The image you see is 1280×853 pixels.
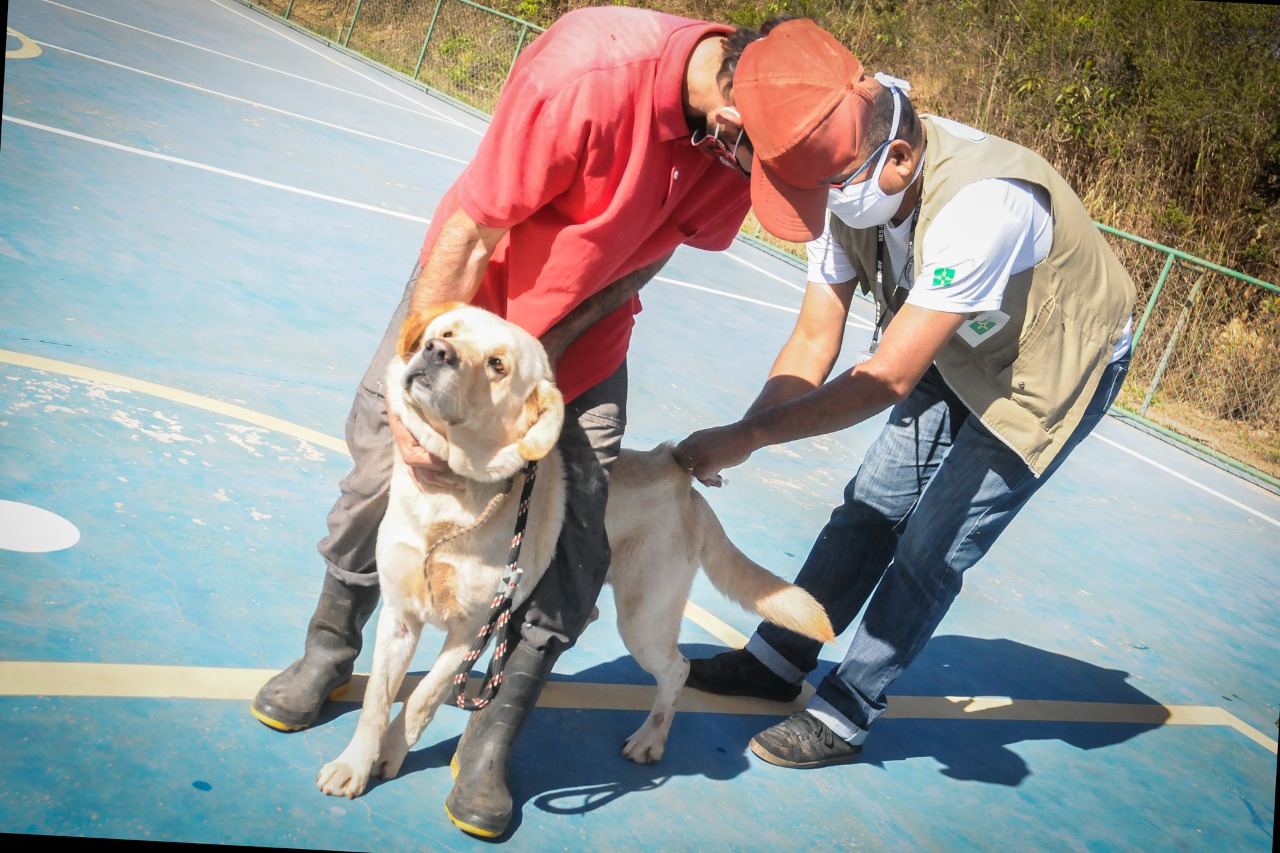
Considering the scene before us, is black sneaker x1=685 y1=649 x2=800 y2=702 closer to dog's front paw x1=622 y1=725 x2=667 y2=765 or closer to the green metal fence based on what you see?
dog's front paw x1=622 y1=725 x2=667 y2=765

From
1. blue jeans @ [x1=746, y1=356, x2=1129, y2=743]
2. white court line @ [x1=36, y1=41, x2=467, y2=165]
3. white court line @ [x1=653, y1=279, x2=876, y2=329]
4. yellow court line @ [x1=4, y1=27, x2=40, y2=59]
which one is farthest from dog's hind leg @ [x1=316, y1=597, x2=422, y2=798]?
→ white court line @ [x1=36, y1=41, x2=467, y2=165]

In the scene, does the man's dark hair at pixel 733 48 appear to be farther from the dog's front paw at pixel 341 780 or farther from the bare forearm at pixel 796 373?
the dog's front paw at pixel 341 780

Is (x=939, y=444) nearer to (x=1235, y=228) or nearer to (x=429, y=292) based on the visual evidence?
(x=429, y=292)

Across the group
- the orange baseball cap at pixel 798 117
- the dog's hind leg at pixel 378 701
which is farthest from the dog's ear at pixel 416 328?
the orange baseball cap at pixel 798 117

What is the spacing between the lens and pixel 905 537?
10.4 ft

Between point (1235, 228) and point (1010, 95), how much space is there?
4.60 metres

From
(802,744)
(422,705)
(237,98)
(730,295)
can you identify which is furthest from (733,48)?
(237,98)

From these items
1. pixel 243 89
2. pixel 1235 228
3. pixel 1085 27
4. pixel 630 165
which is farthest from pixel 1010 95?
pixel 630 165

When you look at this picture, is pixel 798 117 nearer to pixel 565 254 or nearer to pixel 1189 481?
pixel 565 254

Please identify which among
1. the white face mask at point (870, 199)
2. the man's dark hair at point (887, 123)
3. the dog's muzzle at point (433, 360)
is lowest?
the dog's muzzle at point (433, 360)

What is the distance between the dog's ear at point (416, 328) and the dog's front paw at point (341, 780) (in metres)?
1.01

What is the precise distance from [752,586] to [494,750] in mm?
925

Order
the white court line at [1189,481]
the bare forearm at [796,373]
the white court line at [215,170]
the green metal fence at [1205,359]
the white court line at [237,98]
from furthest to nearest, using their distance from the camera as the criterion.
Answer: the green metal fence at [1205,359] < the white court line at [237,98] < the white court line at [1189,481] < the white court line at [215,170] < the bare forearm at [796,373]

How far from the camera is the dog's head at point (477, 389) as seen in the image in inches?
86.4
